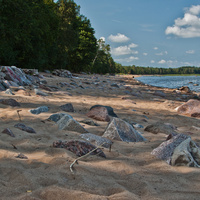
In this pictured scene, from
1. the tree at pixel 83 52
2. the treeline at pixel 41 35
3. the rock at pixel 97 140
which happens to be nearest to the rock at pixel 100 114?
the rock at pixel 97 140

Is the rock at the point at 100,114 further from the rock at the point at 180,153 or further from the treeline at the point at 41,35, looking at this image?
the treeline at the point at 41,35

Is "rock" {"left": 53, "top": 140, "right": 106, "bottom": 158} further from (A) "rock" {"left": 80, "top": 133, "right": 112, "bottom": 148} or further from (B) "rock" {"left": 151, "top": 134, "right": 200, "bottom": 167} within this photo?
(B) "rock" {"left": 151, "top": 134, "right": 200, "bottom": 167}

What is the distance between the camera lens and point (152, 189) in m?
1.62

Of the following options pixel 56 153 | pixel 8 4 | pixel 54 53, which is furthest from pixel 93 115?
pixel 54 53

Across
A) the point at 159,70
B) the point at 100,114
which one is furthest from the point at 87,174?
the point at 159,70

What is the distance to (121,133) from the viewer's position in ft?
10.5

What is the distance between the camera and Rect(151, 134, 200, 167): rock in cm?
223

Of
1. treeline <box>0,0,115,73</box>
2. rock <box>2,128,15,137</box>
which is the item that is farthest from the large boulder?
treeline <box>0,0,115,73</box>

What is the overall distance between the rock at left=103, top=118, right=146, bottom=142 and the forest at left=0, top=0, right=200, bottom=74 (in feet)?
39.7

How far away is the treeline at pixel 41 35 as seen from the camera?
1381cm

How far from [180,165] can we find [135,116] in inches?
118

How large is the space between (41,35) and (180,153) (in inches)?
864

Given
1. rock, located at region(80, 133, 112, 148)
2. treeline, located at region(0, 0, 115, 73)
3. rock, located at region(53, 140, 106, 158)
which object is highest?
treeline, located at region(0, 0, 115, 73)

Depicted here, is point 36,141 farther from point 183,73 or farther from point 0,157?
point 183,73
